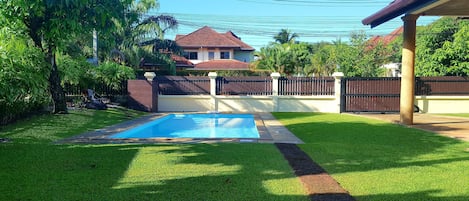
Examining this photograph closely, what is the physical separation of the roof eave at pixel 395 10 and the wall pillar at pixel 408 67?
545 mm

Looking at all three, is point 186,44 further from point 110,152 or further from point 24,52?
point 110,152

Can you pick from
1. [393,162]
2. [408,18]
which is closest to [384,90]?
[408,18]

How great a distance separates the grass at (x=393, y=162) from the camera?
4.29m

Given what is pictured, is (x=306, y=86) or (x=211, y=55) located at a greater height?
(x=211, y=55)

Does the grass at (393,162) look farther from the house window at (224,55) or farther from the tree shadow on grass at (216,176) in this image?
the house window at (224,55)

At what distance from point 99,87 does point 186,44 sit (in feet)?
65.9

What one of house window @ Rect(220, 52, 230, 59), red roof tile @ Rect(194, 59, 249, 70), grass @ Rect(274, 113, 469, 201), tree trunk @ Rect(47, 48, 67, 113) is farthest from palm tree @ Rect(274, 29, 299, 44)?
grass @ Rect(274, 113, 469, 201)

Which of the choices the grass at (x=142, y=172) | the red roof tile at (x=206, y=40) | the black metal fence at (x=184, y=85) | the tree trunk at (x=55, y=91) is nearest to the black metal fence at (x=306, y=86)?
the black metal fence at (x=184, y=85)

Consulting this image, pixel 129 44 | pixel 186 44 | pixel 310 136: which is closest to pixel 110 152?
pixel 310 136

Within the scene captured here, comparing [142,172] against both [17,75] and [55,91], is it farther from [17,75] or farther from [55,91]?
[55,91]

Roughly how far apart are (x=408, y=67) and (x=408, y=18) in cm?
152

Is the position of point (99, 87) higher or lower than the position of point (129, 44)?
lower

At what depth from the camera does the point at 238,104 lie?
18.2 metres

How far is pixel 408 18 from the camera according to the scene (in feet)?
36.4
